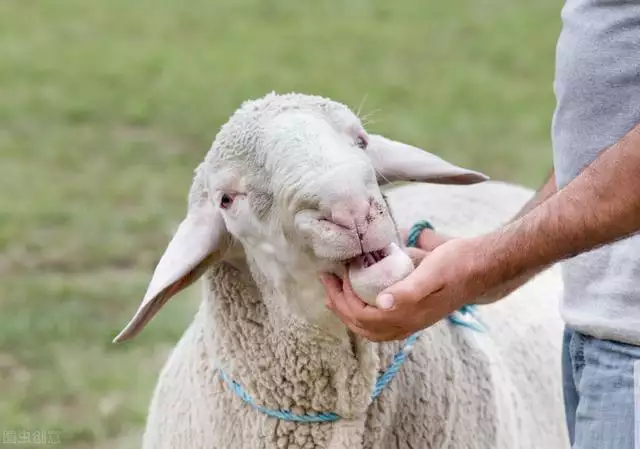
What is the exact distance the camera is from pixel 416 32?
11.8 metres

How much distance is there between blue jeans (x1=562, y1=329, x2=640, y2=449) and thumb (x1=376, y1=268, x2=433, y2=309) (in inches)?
18.0

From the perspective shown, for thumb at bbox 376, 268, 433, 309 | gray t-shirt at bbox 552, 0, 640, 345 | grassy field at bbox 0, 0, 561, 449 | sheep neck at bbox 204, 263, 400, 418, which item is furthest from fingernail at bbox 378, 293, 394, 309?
grassy field at bbox 0, 0, 561, 449

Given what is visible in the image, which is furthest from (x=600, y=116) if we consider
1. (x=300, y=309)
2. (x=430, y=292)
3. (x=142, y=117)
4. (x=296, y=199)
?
(x=142, y=117)

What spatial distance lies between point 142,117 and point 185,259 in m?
6.52

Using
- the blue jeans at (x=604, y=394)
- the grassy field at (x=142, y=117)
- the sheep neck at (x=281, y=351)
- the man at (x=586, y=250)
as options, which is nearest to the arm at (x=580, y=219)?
the man at (x=586, y=250)

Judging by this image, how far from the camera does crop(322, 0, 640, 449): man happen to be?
7.93 ft

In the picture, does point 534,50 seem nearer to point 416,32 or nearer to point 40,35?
point 416,32

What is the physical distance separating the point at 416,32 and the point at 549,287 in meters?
7.83

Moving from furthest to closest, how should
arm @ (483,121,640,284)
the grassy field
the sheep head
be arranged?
the grassy field, the sheep head, arm @ (483,121,640,284)

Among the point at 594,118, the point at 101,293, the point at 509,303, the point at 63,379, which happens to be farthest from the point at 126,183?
the point at 594,118

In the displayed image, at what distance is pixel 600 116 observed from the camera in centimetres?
262

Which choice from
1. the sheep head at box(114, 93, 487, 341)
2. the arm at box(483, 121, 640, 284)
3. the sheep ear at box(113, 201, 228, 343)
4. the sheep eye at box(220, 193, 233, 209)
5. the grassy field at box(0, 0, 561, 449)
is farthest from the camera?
the grassy field at box(0, 0, 561, 449)

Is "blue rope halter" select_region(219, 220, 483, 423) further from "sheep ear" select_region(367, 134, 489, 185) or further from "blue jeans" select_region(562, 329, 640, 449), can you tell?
"blue jeans" select_region(562, 329, 640, 449)

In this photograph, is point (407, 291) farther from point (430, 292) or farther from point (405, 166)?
point (405, 166)
